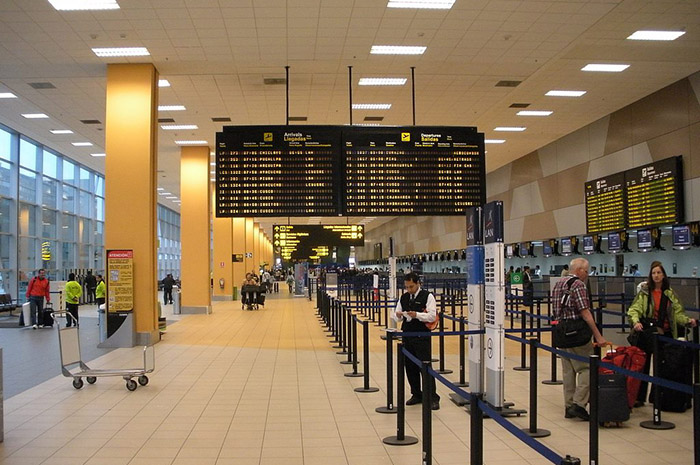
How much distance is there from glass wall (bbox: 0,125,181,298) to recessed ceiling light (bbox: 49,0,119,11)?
13.9 metres

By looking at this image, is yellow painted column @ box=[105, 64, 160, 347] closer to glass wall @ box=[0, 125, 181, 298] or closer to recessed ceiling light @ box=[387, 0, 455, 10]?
recessed ceiling light @ box=[387, 0, 455, 10]

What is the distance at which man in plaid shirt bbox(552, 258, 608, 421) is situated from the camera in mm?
6695

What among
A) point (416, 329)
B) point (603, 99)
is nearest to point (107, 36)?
point (416, 329)

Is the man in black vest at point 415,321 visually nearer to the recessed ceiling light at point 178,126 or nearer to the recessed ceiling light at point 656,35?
the recessed ceiling light at point 656,35

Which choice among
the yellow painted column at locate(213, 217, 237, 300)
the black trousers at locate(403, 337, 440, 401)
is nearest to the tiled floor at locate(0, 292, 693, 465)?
the black trousers at locate(403, 337, 440, 401)

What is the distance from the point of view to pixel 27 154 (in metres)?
23.8

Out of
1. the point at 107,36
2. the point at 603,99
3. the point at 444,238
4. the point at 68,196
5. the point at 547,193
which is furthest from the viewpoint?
the point at 444,238

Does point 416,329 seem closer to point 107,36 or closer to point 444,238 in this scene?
point 107,36

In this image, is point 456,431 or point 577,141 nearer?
point 456,431

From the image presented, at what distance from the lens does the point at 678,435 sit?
6094 mm

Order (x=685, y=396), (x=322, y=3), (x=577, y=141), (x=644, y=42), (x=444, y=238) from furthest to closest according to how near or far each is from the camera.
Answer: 1. (x=444, y=238)
2. (x=577, y=141)
3. (x=644, y=42)
4. (x=322, y=3)
5. (x=685, y=396)

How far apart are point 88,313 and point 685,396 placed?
2125cm

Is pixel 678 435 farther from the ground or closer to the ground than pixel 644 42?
closer to the ground

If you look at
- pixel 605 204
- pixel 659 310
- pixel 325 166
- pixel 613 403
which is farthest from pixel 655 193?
pixel 613 403
